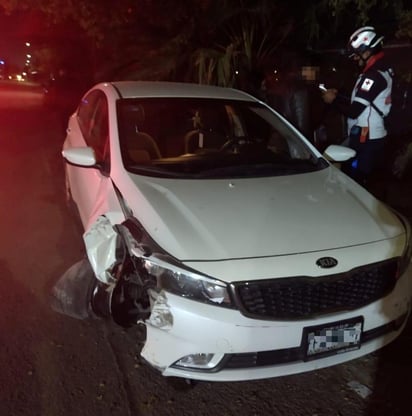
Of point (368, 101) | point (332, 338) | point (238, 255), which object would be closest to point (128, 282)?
point (238, 255)

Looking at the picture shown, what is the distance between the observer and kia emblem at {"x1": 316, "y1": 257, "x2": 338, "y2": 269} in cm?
269

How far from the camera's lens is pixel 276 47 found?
390 inches

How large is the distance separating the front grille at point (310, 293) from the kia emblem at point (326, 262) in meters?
0.06

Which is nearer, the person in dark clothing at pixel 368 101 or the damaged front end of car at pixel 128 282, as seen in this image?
the damaged front end of car at pixel 128 282

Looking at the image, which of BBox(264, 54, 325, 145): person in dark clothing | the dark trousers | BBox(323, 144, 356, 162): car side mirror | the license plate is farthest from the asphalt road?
BBox(264, 54, 325, 145): person in dark clothing

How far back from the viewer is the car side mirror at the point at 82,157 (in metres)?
3.75

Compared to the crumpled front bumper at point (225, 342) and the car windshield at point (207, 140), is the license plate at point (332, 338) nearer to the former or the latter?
the crumpled front bumper at point (225, 342)

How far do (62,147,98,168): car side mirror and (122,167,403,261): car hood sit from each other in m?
0.46

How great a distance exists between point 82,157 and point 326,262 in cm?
194

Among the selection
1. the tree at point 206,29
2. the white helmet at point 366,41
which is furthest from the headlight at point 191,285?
the tree at point 206,29

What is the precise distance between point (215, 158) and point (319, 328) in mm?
1665

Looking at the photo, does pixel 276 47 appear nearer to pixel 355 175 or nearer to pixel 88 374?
pixel 355 175

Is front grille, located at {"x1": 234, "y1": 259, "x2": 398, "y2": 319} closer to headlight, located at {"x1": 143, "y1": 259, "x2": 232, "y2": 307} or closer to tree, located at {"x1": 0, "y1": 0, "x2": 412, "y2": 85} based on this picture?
headlight, located at {"x1": 143, "y1": 259, "x2": 232, "y2": 307}

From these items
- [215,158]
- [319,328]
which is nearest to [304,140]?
[215,158]
